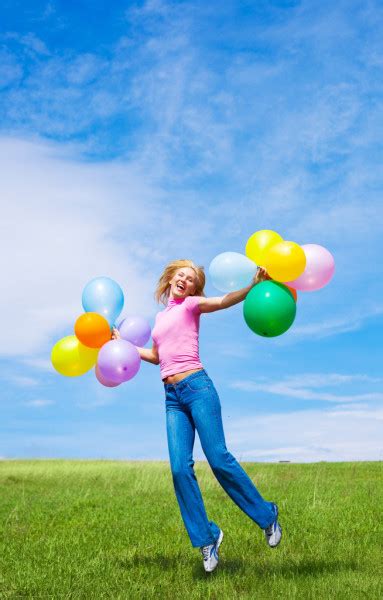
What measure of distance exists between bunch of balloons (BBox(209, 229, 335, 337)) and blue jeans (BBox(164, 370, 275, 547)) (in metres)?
0.69

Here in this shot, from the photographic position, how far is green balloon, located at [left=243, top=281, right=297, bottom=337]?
559 cm

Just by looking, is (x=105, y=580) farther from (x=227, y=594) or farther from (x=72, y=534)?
(x=72, y=534)

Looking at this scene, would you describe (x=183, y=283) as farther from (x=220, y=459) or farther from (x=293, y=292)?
(x=220, y=459)

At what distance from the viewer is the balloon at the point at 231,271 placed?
5.75 m

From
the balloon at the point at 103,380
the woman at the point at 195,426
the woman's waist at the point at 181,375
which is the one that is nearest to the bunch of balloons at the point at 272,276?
the woman at the point at 195,426

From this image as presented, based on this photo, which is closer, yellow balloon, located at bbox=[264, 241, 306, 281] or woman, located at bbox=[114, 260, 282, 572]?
woman, located at bbox=[114, 260, 282, 572]

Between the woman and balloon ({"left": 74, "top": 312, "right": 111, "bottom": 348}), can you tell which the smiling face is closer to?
the woman

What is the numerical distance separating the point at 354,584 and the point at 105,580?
2.12 meters

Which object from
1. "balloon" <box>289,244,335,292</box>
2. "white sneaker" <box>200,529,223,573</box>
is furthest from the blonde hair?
"white sneaker" <box>200,529,223,573</box>

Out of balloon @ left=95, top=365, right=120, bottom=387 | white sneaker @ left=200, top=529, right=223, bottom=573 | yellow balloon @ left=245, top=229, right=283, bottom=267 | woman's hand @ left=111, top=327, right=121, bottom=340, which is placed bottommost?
white sneaker @ left=200, top=529, right=223, bottom=573

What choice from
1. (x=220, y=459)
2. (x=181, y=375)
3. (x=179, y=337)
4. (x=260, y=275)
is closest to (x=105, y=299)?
(x=179, y=337)

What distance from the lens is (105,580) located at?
5941 millimetres

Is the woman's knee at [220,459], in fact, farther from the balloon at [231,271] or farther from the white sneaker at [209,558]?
the balloon at [231,271]

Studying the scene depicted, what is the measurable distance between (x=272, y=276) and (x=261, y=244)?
0.37 m
